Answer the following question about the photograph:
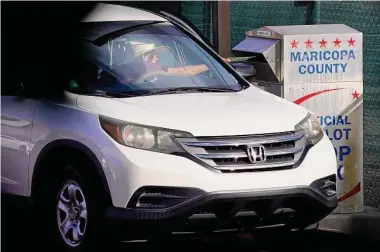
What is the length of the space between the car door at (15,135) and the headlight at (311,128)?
6.42ft

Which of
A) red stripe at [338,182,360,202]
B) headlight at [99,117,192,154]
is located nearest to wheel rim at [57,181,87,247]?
headlight at [99,117,192,154]

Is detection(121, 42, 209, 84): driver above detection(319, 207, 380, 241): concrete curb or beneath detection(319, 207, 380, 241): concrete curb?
above

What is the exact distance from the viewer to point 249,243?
8.55 metres

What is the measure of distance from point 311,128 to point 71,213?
1801 mm

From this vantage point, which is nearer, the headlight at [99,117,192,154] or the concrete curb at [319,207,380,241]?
the headlight at [99,117,192,154]

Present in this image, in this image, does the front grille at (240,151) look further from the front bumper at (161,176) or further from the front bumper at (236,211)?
the front bumper at (236,211)

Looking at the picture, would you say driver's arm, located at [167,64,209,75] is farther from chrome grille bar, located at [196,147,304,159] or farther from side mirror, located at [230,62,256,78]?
chrome grille bar, located at [196,147,304,159]

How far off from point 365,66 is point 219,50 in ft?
9.53

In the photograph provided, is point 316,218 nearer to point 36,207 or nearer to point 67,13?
point 36,207

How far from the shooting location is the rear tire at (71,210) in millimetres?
7340

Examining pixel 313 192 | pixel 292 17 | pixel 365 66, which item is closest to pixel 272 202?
pixel 313 192

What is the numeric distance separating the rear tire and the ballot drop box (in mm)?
2008

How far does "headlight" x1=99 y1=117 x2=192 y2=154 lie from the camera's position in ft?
23.7

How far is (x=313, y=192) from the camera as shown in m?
7.52
